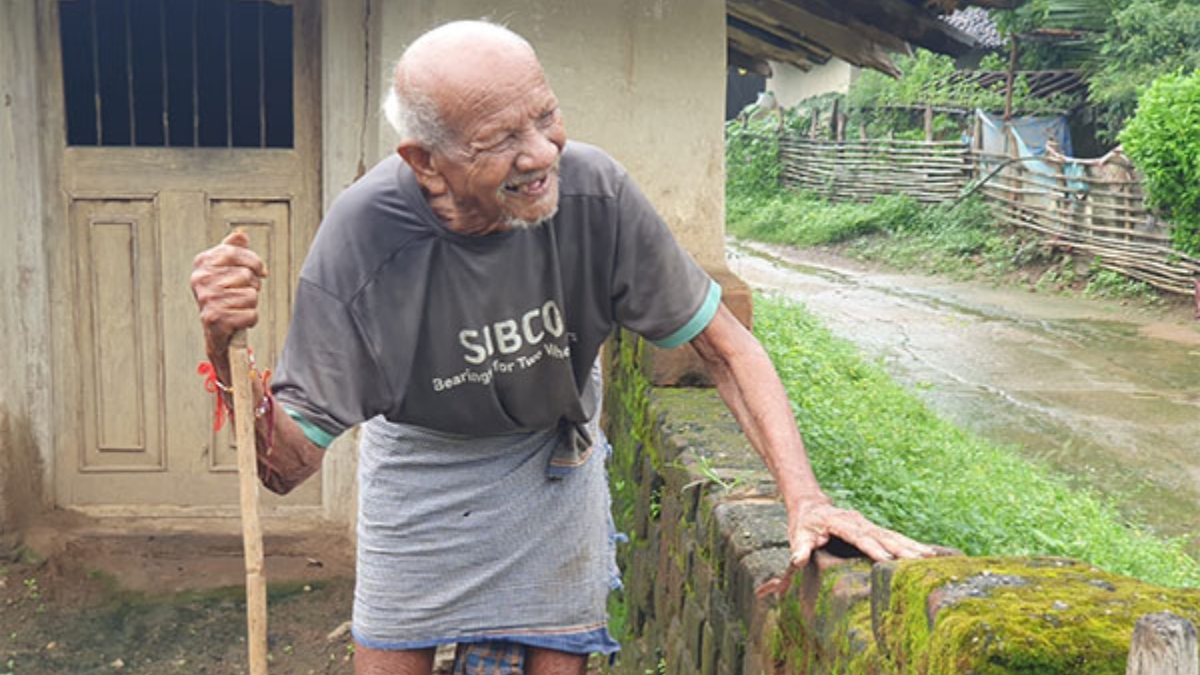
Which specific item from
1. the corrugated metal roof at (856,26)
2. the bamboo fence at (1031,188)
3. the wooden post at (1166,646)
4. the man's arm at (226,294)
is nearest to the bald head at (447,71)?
the man's arm at (226,294)

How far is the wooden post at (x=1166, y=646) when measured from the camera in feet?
4.25

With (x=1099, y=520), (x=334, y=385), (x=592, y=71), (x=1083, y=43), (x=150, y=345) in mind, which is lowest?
(x=1099, y=520)

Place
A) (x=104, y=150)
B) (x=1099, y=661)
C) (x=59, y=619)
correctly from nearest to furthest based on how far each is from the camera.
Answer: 1. (x=1099, y=661)
2. (x=59, y=619)
3. (x=104, y=150)

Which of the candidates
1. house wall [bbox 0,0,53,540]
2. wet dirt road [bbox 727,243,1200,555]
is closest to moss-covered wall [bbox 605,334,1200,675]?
house wall [bbox 0,0,53,540]

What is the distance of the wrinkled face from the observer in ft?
7.45

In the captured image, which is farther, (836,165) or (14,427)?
(836,165)

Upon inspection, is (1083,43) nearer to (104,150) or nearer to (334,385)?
(104,150)

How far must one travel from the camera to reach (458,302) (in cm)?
243

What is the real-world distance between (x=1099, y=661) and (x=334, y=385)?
136 cm

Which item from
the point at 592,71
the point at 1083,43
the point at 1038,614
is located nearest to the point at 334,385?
the point at 1038,614

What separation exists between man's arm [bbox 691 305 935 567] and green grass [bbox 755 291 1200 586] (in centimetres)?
96

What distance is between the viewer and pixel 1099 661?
1.57 m

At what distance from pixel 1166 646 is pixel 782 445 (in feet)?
3.97

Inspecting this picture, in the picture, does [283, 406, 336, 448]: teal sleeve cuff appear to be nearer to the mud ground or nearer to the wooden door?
the mud ground
